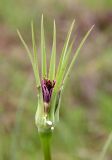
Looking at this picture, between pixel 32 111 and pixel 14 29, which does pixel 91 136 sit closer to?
pixel 32 111

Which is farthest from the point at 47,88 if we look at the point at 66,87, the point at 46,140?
the point at 66,87

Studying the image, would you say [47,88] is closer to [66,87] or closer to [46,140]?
[46,140]

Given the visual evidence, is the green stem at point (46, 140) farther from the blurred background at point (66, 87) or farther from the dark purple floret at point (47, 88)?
the blurred background at point (66, 87)

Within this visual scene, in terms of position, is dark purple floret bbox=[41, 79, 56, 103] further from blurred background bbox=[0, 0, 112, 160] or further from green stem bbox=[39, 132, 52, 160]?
blurred background bbox=[0, 0, 112, 160]

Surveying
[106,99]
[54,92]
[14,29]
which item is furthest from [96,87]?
[54,92]

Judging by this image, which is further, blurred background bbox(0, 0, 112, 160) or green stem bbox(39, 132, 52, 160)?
blurred background bbox(0, 0, 112, 160)

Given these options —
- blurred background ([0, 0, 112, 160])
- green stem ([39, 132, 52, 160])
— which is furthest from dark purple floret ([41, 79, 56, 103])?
blurred background ([0, 0, 112, 160])
